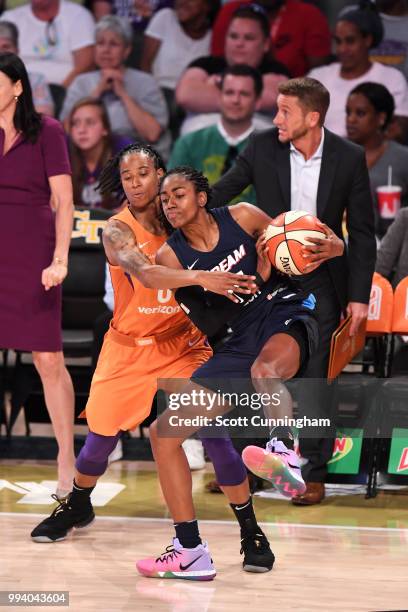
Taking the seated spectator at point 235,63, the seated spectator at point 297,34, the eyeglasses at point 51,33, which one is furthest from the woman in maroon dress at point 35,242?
the eyeglasses at point 51,33

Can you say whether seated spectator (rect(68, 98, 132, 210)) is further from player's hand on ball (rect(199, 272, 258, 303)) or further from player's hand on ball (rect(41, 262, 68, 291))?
player's hand on ball (rect(199, 272, 258, 303))

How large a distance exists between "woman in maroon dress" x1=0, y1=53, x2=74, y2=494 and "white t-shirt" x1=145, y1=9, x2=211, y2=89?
10.2 feet

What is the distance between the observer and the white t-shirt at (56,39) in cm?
849

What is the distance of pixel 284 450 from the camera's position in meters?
4.19

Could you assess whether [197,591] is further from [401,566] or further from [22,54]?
[22,54]

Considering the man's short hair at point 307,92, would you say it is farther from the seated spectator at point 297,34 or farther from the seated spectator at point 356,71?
the seated spectator at point 297,34

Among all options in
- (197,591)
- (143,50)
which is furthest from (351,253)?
A: (143,50)

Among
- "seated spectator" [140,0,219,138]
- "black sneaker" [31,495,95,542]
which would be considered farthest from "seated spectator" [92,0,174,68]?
"black sneaker" [31,495,95,542]

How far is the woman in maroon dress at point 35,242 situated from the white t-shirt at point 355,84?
277cm

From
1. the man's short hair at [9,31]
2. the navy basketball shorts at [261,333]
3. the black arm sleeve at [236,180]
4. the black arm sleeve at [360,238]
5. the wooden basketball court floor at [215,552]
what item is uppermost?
the man's short hair at [9,31]

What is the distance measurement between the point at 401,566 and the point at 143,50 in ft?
16.4

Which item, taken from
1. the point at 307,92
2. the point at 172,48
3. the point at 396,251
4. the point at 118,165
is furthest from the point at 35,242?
the point at 172,48

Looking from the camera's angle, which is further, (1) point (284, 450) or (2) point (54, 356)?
(2) point (54, 356)

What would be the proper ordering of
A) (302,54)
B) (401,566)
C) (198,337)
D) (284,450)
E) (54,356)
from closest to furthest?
1. (284,450)
2. (401,566)
3. (198,337)
4. (54,356)
5. (302,54)
